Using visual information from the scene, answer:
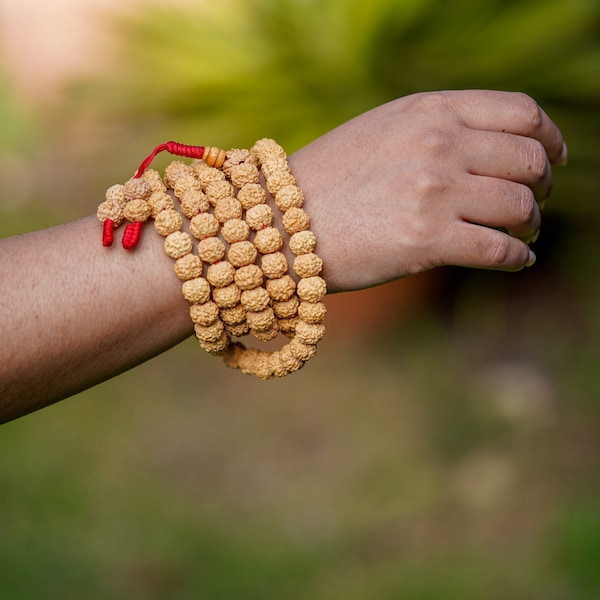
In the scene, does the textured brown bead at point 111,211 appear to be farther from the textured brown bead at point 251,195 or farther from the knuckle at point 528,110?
the knuckle at point 528,110

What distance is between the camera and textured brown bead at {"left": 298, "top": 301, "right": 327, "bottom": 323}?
1.24 metres

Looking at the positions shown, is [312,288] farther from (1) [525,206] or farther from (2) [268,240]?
(1) [525,206]

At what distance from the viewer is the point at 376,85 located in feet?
10.6

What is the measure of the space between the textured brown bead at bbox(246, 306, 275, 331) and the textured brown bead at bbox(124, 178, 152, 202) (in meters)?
0.25

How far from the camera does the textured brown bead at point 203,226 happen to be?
120cm

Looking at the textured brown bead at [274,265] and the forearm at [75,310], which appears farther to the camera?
the textured brown bead at [274,265]

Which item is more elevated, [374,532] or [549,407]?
[549,407]

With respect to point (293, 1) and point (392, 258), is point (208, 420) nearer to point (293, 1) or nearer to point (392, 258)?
point (293, 1)

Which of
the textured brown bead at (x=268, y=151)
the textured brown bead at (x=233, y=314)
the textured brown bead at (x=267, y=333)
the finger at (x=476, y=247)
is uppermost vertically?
the textured brown bead at (x=268, y=151)

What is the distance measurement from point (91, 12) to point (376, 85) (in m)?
1.65

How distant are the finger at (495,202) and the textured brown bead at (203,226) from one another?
1.26 feet

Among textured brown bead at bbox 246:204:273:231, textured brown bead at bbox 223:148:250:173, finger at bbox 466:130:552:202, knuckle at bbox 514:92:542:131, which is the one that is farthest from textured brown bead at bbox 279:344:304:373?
knuckle at bbox 514:92:542:131

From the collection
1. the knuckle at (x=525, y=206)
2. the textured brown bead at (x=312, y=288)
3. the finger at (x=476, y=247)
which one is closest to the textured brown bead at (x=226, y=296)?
the textured brown bead at (x=312, y=288)

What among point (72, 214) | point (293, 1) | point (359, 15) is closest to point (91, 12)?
point (72, 214)
